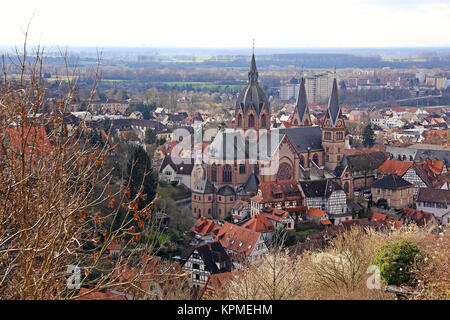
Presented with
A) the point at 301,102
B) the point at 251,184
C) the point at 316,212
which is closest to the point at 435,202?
the point at 316,212

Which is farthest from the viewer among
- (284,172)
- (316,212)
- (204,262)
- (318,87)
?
(318,87)

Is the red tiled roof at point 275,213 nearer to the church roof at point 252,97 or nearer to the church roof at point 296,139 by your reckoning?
the church roof at point 296,139

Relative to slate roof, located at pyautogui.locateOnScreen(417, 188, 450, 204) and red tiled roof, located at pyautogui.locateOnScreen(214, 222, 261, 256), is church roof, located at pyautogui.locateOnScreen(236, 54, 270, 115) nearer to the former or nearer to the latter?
slate roof, located at pyautogui.locateOnScreen(417, 188, 450, 204)

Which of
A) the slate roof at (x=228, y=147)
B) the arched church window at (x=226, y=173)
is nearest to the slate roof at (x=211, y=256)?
the arched church window at (x=226, y=173)

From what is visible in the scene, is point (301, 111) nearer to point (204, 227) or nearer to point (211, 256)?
point (204, 227)

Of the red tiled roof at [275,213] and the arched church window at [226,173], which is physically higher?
the arched church window at [226,173]
